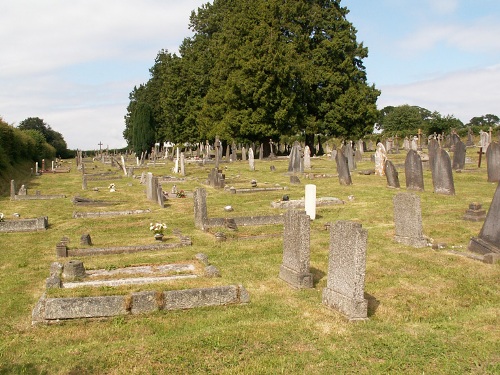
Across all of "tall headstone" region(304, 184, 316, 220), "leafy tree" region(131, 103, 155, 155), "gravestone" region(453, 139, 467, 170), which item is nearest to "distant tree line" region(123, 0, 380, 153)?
"leafy tree" region(131, 103, 155, 155)

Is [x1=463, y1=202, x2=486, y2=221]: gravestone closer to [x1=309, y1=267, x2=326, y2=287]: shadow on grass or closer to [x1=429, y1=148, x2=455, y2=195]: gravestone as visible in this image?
[x1=429, y1=148, x2=455, y2=195]: gravestone

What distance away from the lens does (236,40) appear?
53.2 m

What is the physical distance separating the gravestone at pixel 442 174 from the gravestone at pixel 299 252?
1253 centimetres

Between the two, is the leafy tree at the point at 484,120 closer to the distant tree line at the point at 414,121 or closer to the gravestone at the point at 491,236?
the distant tree line at the point at 414,121

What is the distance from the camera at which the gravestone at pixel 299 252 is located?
10.1 metres

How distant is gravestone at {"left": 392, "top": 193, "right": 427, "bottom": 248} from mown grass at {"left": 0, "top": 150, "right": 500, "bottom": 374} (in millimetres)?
321

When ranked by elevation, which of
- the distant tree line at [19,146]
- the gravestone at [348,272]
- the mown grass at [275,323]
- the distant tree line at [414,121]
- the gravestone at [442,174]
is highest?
the distant tree line at [414,121]

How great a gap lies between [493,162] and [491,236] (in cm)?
1518

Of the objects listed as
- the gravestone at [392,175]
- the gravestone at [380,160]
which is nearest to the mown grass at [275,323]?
the gravestone at [392,175]

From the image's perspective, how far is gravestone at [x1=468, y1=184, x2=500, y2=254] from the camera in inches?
457

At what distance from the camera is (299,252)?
33.1ft

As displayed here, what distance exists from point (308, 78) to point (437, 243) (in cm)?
4085

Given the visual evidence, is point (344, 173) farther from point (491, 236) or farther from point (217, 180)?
point (491, 236)

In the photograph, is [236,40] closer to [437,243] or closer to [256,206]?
[256,206]
